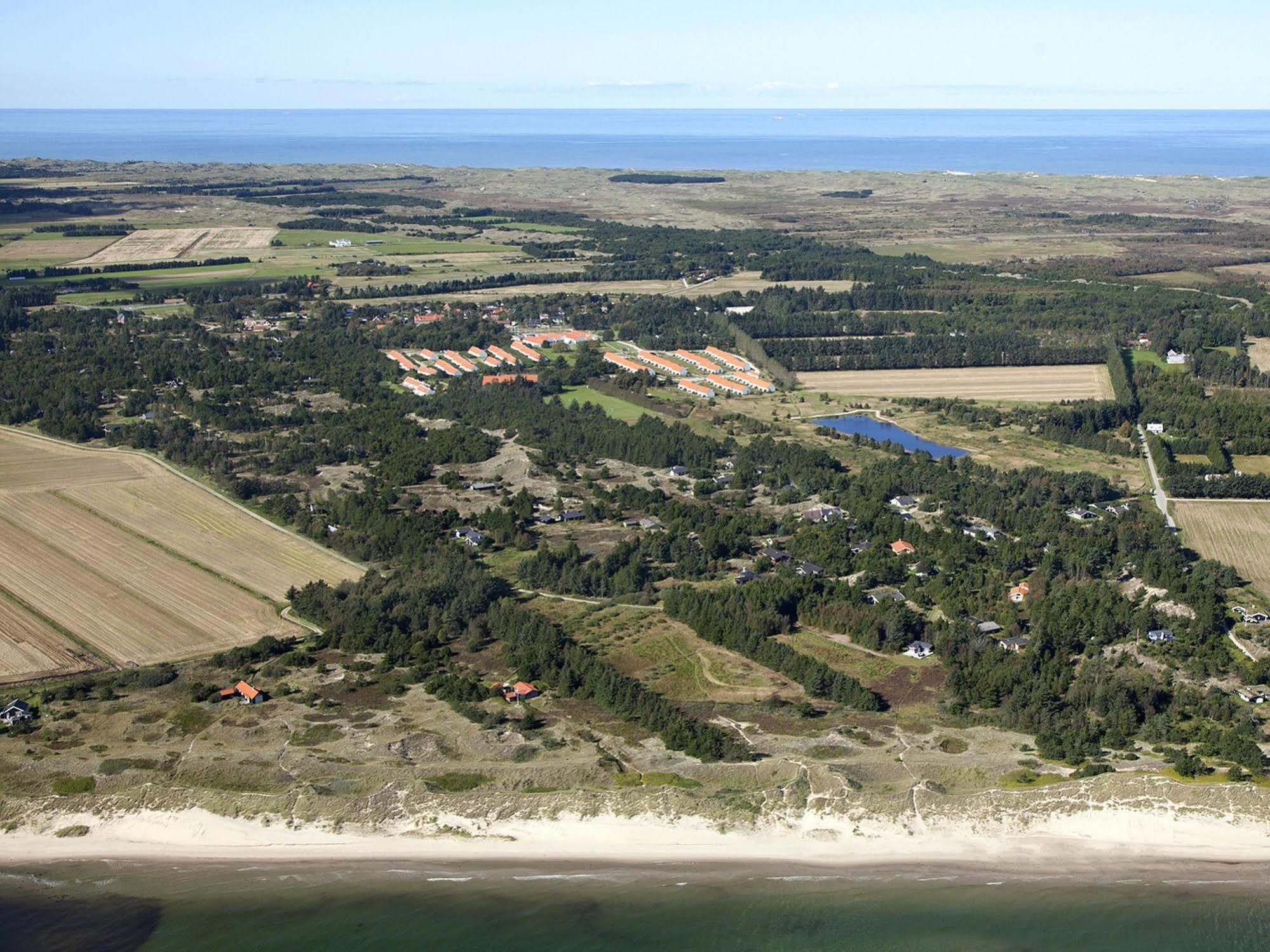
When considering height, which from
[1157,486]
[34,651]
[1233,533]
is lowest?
[34,651]

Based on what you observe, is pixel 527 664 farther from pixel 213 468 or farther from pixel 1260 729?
pixel 213 468

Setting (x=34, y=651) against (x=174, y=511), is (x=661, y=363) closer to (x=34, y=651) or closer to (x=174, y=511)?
(x=174, y=511)

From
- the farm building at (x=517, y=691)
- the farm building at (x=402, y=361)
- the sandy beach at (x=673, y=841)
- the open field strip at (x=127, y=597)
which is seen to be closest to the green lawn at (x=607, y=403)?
the farm building at (x=402, y=361)

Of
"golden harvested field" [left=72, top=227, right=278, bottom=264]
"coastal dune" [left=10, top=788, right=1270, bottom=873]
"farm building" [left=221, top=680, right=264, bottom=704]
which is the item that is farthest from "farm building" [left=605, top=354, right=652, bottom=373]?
"golden harvested field" [left=72, top=227, right=278, bottom=264]

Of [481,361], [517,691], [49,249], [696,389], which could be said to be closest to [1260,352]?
[696,389]

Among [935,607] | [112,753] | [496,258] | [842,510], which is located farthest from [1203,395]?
[496,258]

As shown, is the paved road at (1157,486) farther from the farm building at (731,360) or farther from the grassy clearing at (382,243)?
the grassy clearing at (382,243)

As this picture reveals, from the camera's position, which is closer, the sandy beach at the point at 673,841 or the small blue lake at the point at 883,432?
the sandy beach at the point at 673,841
